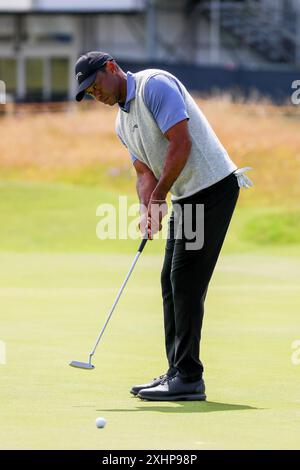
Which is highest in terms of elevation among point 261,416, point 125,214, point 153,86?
point 153,86

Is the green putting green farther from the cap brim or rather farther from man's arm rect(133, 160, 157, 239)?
the cap brim

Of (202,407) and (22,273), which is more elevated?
(202,407)

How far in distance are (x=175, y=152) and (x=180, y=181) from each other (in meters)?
0.25

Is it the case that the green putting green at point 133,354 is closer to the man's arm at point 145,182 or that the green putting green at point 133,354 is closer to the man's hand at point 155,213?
the man's hand at point 155,213

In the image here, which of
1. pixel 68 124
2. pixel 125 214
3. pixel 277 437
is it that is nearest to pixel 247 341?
pixel 277 437

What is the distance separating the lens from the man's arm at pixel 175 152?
687 cm

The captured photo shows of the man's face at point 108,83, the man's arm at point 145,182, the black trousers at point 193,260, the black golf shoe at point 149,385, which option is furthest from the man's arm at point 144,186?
the black golf shoe at point 149,385

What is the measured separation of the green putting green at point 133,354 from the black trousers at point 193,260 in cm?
28

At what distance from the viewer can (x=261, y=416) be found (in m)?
6.33

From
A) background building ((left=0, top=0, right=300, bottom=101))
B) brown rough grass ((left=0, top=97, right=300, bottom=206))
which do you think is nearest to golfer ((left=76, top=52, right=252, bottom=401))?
brown rough grass ((left=0, top=97, right=300, bottom=206))

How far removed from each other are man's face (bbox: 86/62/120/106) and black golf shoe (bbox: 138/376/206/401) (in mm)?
1612

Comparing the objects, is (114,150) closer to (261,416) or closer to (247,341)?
(247,341)

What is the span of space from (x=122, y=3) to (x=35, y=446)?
37.1 m

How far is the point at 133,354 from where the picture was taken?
8797 mm
